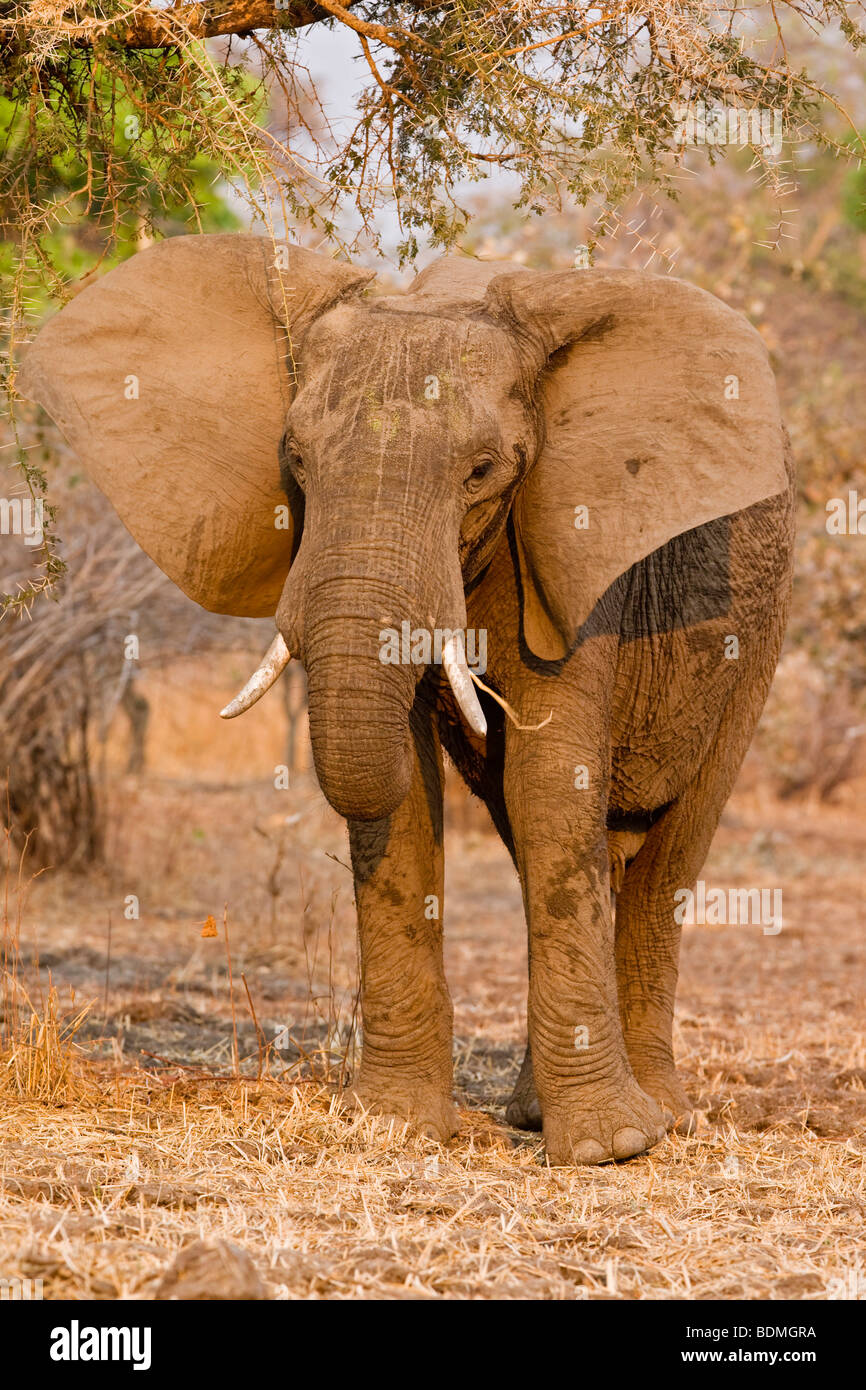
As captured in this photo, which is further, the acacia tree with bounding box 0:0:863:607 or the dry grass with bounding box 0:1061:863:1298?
the acacia tree with bounding box 0:0:863:607

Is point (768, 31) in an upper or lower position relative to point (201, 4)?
upper

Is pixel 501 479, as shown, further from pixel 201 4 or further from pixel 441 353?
pixel 201 4

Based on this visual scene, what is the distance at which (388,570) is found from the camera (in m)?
4.23

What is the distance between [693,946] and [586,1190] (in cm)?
671

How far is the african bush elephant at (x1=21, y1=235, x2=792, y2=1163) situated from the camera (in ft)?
14.7

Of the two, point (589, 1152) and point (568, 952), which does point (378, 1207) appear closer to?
point (589, 1152)

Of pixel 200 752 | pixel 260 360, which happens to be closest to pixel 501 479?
pixel 260 360

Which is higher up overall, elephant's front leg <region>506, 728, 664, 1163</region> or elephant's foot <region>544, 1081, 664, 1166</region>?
elephant's front leg <region>506, 728, 664, 1163</region>

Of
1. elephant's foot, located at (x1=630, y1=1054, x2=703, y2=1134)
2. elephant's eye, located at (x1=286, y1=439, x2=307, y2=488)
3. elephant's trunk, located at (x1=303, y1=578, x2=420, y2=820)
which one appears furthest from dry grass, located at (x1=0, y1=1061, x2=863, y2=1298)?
elephant's eye, located at (x1=286, y1=439, x2=307, y2=488)

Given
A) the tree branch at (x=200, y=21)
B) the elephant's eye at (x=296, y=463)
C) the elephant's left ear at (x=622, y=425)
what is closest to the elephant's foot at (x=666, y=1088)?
the elephant's left ear at (x=622, y=425)

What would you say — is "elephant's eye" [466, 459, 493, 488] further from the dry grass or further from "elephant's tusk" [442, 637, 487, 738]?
the dry grass

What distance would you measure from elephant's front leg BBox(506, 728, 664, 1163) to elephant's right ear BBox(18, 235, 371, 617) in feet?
3.41

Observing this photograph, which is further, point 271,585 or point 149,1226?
point 271,585

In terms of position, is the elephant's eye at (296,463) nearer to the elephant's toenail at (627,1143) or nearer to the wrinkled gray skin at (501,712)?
the wrinkled gray skin at (501,712)
